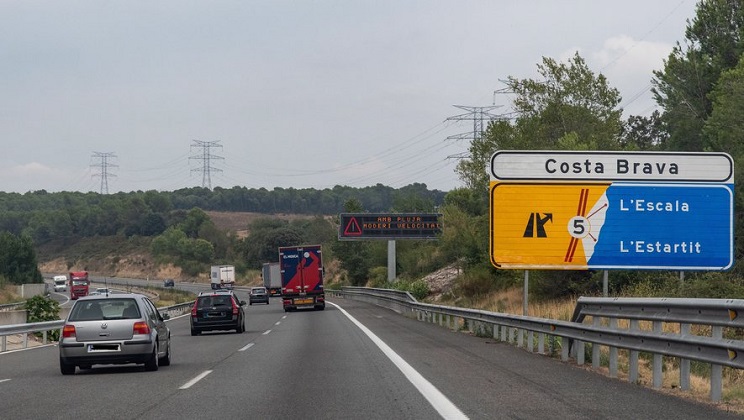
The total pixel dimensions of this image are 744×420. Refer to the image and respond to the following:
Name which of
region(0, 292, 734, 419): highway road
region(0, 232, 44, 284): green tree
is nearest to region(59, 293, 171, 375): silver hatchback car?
region(0, 292, 734, 419): highway road

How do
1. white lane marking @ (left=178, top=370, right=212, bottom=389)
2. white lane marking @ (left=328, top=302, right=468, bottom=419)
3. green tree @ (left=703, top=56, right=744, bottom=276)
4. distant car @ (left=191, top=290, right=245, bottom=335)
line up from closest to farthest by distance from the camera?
white lane marking @ (left=328, top=302, right=468, bottom=419) → white lane marking @ (left=178, top=370, right=212, bottom=389) → distant car @ (left=191, top=290, right=245, bottom=335) → green tree @ (left=703, top=56, right=744, bottom=276)

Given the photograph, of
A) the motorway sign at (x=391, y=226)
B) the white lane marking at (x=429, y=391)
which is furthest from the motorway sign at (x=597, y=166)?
the motorway sign at (x=391, y=226)

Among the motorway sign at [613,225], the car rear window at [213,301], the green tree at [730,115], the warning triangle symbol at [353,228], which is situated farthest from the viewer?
the warning triangle symbol at [353,228]

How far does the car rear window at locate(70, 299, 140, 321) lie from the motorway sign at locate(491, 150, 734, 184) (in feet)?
33.9

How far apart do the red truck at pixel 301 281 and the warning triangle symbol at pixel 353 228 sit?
2614cm

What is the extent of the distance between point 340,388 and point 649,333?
13.9 feet

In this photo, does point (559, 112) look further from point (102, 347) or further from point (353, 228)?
point (102, 347)

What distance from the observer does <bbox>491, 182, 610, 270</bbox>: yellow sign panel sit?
24.1m

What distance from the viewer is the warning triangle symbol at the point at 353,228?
8181cm

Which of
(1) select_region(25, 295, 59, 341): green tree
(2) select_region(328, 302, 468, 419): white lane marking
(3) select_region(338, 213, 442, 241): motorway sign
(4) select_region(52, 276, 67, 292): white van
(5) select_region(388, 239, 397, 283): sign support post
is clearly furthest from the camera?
(4) select_region(52, 276, 67, 292): white van

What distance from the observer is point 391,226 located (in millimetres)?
82062

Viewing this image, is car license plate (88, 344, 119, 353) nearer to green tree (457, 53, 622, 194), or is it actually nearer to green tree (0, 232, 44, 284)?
green tree (457, 53, 622, 194)

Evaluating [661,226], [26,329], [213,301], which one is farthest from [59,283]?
[661,226]

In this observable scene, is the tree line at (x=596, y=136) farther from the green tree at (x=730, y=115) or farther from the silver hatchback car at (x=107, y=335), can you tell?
the silver hatchback car at (x=107, y=335)
